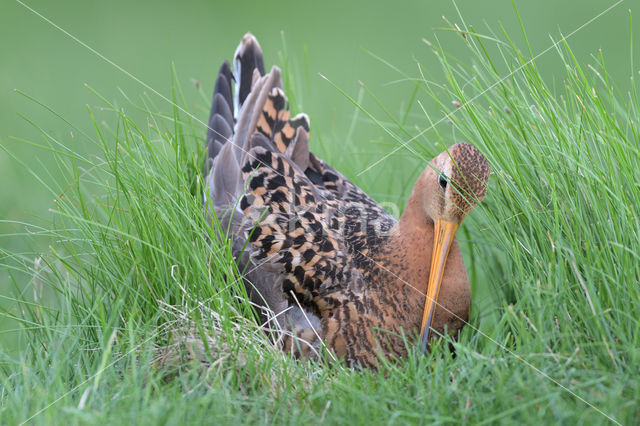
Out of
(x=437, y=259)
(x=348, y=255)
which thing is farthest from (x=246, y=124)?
(x=437, y=259)

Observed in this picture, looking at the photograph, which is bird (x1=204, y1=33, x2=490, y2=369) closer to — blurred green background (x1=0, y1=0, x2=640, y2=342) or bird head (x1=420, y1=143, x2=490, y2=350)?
bird head (x1=420, y1=143, x2=490, y2=350)

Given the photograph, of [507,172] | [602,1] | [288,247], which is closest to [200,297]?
[288,247]

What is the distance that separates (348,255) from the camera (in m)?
4.37

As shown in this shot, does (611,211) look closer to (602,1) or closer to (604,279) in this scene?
(604,279)

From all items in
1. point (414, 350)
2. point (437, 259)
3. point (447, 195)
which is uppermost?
point (447, 195)

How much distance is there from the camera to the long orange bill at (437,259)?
400 centimetres

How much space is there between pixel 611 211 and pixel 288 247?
1775mm

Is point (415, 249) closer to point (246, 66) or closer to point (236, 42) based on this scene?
point (246, 66)

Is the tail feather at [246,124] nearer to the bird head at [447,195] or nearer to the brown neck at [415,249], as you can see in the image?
the brown neck at [415,249]

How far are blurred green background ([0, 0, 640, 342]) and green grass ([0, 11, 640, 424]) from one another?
4.52 m

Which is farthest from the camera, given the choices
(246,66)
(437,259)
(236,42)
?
(236,42)

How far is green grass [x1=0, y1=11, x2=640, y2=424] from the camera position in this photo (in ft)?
9.68

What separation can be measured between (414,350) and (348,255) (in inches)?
38.0

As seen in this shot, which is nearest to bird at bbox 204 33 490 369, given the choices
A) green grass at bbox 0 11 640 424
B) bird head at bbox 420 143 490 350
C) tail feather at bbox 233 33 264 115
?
bird head at bbox 420 143 490 350
